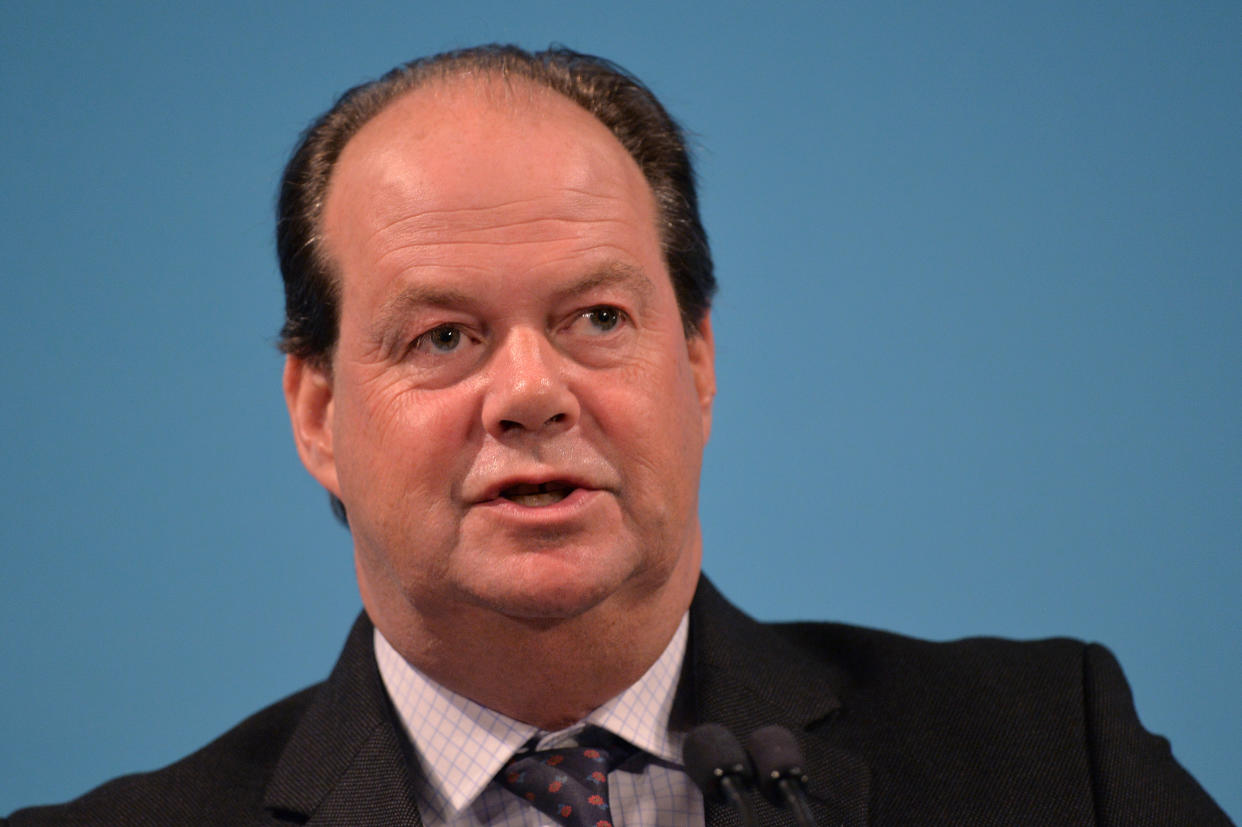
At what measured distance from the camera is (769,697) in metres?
2.09

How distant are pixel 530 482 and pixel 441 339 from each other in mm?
268

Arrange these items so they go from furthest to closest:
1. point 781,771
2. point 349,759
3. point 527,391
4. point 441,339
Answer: point 349,759, point 441,339, point 527,391, point 781,771

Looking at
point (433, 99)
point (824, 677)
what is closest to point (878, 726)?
point (824, 677)

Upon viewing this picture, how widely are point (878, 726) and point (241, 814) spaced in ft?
3.26

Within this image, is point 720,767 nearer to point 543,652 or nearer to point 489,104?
point 543,652

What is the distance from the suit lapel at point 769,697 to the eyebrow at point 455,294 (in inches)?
22.2

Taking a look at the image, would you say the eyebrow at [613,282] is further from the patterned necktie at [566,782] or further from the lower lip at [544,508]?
the patterned necktie at [566,782]

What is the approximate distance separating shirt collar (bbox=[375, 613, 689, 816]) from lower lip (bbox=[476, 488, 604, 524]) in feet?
1.20

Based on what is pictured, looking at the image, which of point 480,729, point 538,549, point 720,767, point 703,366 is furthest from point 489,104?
point 720,767

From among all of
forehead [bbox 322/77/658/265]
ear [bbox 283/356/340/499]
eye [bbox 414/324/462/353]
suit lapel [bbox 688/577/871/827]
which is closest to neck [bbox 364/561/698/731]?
suit lapel [bbox 688/577/871/827]

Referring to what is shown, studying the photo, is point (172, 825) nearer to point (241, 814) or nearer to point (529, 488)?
point (241, 814)

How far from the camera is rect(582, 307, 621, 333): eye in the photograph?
1939 mm

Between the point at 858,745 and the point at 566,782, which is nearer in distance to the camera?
→ the point at 566,782

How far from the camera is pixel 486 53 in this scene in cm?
221
